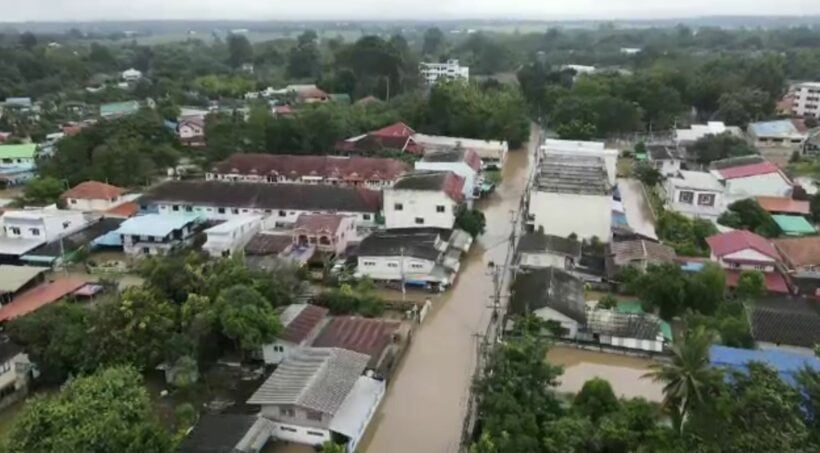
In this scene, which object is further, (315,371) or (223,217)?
(223,217)

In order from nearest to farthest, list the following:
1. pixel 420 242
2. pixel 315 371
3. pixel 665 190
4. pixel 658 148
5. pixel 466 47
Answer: pixel 315 371 < pixel 420 242 < pixel 665 190 < pixel 658 148 < pixel 466 47

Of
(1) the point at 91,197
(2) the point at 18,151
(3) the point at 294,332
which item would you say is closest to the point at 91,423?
(3) the point at 294,332

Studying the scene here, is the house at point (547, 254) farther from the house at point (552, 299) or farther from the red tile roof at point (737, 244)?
the red tile roof at point (737, 244)

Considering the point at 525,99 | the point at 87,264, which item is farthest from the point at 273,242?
the point at 525,99

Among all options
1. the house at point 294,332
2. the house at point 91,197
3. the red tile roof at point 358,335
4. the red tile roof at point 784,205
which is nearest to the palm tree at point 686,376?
the red tile roof at point 358,335

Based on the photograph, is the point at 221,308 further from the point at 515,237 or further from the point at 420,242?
the point at 515,237

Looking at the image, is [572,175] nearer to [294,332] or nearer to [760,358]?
[760,358]

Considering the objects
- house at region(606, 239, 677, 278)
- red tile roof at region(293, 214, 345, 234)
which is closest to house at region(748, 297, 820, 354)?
house at region(606, 239, 677, 278)
